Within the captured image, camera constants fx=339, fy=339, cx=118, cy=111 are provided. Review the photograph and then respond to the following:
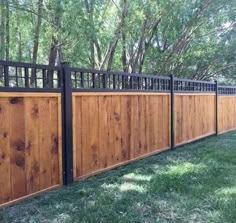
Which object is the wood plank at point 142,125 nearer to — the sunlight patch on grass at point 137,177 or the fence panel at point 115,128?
the fence panel at point 115,128

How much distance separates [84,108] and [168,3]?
3178 millimetres

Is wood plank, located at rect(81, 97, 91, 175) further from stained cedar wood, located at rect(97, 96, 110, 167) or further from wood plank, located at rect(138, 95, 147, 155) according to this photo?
wood plank, located at rect(138, 95, 147, 155)

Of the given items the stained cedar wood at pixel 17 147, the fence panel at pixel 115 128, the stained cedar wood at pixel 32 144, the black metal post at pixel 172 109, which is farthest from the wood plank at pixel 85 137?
the black metal post at pixel 172 109

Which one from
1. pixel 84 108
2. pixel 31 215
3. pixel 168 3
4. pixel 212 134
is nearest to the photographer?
pixel 31 215

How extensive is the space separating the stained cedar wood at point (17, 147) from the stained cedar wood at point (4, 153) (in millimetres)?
44

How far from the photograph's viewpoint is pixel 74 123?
385 cm

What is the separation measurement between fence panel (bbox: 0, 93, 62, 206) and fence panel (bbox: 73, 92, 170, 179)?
328 mm

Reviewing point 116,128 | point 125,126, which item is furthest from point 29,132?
point 125,126

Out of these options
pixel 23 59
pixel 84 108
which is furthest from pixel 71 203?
pixel 23 59

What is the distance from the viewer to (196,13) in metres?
7.25

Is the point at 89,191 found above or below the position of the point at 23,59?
below

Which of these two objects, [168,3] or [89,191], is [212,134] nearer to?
[168,3]

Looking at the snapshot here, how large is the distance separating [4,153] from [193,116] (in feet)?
16.2

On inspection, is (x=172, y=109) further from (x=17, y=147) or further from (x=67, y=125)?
(x=17, y=147)
